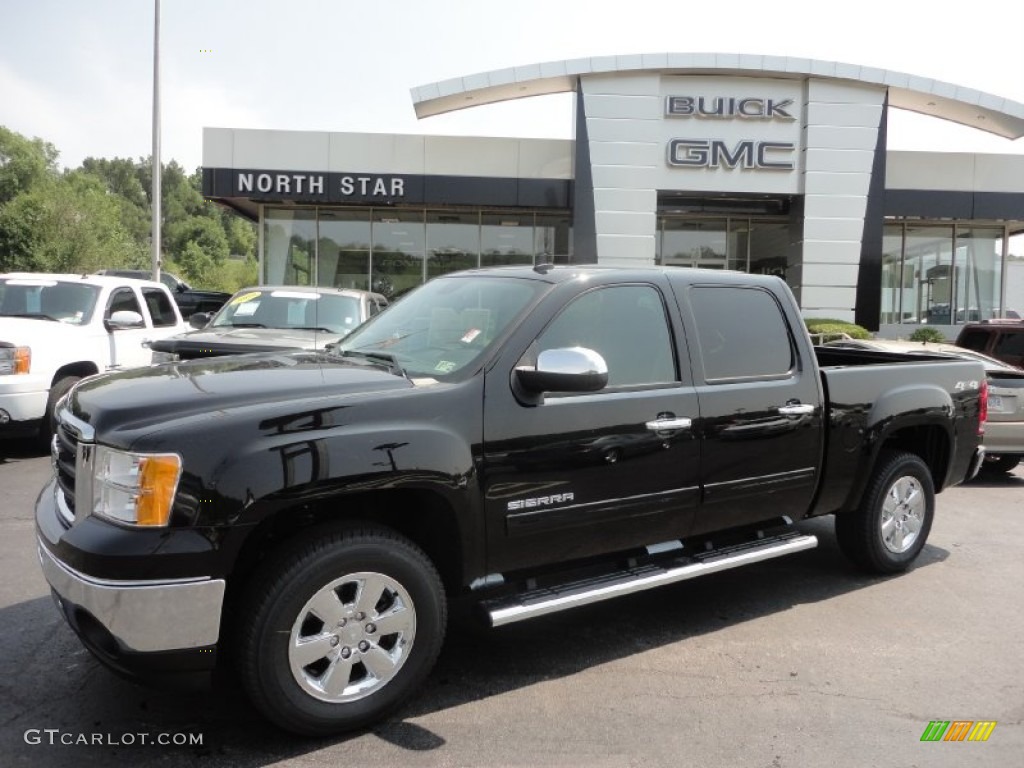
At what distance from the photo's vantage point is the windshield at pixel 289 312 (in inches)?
357

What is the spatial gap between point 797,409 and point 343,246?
64.5ft

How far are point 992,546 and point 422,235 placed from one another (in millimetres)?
18490

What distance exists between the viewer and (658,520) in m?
4.08

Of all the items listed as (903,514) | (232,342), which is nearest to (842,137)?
(903,514)

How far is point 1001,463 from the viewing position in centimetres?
916

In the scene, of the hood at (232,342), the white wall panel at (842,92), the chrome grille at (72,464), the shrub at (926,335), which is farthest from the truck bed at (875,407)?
the shrub at (926,335)

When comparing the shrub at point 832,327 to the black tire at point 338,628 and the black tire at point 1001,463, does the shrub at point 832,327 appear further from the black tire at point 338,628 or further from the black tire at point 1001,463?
the black tire at point 338,628

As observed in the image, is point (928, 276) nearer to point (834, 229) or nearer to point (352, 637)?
point (834, 229)

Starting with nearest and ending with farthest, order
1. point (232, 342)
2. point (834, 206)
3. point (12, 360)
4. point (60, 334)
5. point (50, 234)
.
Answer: point (232, 342) < point (12, 360) < point (60, 334) < point (834, 206) < point (50, 234)

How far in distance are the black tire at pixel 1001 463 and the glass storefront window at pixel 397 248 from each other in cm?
1599

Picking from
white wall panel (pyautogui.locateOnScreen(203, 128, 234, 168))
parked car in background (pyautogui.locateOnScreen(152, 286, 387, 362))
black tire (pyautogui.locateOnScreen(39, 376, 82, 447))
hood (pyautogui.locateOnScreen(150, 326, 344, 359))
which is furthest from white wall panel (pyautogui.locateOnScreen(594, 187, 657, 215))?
black tire (pyautogui.locateOnScreen(39, 376, 82, 447))

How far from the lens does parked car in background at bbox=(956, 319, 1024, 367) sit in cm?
1062

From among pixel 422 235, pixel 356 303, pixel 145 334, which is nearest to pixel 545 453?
pixel 356 303

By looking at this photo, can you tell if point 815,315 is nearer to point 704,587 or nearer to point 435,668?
point 704,587
